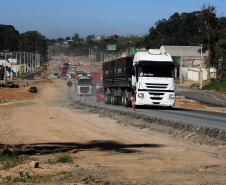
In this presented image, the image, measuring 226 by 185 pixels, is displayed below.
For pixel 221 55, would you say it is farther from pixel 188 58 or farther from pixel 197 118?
pixel 197 118

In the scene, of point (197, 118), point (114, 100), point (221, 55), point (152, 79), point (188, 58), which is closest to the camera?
point (197, 118)

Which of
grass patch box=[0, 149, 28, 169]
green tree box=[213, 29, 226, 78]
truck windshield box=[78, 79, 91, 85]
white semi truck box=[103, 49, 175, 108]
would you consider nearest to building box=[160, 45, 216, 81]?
green tree box=[213, 29, 226, 78]

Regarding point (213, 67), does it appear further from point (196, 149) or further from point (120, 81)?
point (196, 149)

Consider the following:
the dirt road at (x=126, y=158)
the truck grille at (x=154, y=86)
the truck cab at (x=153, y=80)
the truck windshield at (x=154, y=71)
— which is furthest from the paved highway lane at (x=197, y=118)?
the truck windshield at (x=154, y=71)

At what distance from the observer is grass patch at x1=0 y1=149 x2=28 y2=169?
33.4 ft

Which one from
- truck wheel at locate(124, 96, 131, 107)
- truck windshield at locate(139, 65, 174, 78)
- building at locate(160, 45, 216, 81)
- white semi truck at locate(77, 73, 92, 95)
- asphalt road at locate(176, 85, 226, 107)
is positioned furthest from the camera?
building at locate(160, 45, 216, 81)

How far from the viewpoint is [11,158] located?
10977 mm

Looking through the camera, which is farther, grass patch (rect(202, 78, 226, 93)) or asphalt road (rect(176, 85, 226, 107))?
grass patch (rect(202, 78, 226, 93))

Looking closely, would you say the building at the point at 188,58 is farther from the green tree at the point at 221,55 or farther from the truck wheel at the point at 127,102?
the truck wheel at the point at 127,102

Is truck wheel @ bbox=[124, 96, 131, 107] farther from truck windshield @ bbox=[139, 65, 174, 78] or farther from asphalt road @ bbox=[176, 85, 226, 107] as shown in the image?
asphalt road @ bbox=[176, 85, 226, 107]

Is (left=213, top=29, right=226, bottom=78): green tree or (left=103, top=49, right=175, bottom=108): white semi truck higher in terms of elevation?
(left=213, top=29, right=226, bottom=78): green tree

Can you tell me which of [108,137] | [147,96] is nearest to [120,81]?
[147,96]

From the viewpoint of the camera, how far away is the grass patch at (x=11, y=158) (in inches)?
401

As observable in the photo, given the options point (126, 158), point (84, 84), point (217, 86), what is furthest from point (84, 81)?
point (126, 158)
